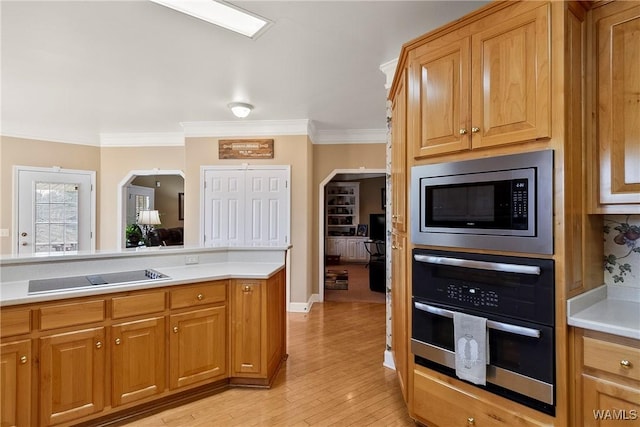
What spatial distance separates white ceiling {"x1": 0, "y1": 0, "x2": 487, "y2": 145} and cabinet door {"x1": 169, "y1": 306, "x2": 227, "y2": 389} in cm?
209

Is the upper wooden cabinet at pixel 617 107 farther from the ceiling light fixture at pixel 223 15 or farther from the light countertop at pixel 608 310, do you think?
the ceiling light fixture at pixel 223 15

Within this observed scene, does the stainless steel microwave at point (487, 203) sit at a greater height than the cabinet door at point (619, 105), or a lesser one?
lesser

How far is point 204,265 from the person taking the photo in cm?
288

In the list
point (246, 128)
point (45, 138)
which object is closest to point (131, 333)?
point (246, 128)

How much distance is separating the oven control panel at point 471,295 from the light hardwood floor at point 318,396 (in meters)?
1.00

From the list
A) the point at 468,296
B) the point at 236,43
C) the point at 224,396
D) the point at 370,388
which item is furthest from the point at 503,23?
the point at 224,396

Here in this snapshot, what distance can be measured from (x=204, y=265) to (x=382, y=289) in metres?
3.67

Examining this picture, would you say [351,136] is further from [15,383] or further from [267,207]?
[15,383]

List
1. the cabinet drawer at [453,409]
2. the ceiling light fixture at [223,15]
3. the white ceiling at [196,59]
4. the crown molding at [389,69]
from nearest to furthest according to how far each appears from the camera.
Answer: the cabinet drawer at [453,409], the ceiling light fixture at [223,15], the white ceiling at [196,59], the crown molding at [389,69]

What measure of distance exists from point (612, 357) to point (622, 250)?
2.33ft

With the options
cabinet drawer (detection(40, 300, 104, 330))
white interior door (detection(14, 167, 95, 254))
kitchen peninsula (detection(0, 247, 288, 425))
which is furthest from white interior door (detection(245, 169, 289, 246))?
white interior door (detection(14, 167, 95, 254))

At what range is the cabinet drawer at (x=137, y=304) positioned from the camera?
204 cm

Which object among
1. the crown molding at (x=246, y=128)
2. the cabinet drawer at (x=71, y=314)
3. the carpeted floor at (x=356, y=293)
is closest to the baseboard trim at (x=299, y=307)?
the carpeted floor at (x=356, y=293)

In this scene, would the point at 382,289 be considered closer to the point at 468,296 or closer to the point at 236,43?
the point at 468,296
